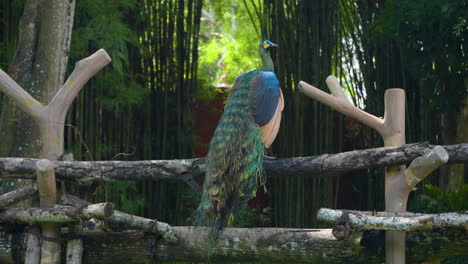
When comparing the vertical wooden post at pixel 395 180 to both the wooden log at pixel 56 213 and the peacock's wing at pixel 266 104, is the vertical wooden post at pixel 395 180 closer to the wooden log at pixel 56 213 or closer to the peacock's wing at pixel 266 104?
the peacock's wing at pixel 266 104

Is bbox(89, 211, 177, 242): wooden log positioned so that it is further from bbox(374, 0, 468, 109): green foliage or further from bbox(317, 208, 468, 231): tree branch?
bbox(374, 0, 468, 109): green foliage

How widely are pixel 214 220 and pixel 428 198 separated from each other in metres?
2.34

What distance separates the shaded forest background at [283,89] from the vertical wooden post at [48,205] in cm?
225

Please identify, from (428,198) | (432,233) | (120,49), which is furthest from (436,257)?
(120,49)

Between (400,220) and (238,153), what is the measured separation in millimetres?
922

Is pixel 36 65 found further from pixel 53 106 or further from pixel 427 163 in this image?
pixel 427 163

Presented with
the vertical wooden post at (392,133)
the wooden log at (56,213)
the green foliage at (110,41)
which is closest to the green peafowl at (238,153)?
the vertical wooden post at (392,133)

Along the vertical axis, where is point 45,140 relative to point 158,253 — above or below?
above

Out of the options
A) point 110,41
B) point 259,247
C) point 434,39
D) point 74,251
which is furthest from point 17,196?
point 434,39

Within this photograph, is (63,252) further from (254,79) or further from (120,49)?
→ (120,49)

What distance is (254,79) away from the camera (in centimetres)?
412

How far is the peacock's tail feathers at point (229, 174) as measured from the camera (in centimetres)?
357

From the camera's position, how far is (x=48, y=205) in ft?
12.2

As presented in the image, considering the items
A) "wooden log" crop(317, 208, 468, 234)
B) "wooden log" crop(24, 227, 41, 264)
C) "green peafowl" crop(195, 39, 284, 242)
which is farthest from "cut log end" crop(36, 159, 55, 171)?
"wooden log" crop(317, 208, 468, 234)
